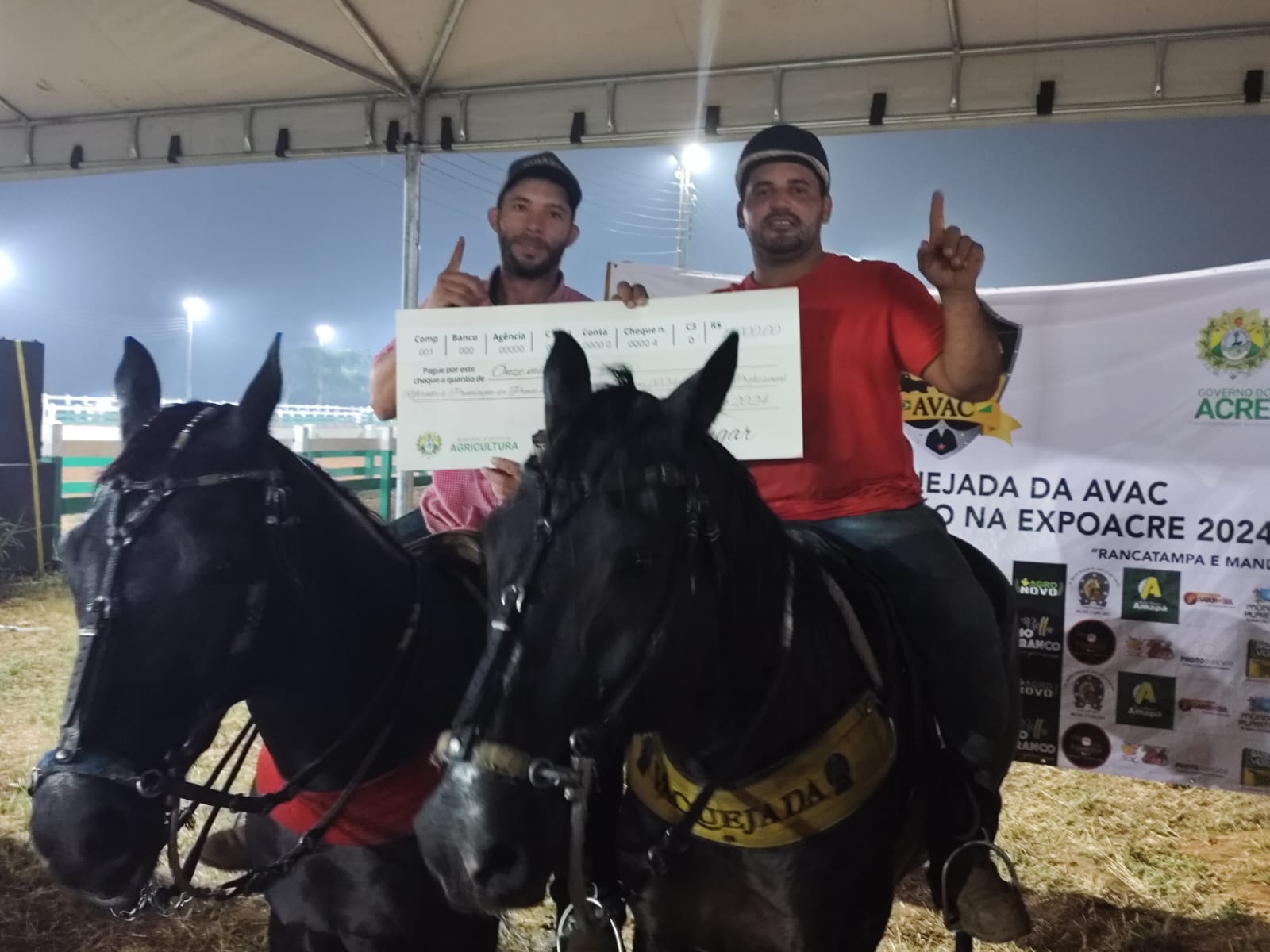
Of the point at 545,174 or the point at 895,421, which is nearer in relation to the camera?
the point at 895,421

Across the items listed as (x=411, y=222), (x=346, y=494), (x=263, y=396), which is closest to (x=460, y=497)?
(x=346, y=494)

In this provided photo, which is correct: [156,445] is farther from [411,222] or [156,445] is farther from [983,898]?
[411,222]

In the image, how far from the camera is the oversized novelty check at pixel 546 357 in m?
2.15

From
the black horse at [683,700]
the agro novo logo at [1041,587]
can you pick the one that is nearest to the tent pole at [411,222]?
the black horse at [683,700]

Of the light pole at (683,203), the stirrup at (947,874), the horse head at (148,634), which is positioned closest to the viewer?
the horse head at (148,634)

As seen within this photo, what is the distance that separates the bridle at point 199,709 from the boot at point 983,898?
143 centimetres

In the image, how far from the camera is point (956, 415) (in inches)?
186

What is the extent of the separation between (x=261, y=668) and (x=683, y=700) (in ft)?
2.89

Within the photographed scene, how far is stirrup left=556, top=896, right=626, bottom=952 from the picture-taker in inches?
60.5

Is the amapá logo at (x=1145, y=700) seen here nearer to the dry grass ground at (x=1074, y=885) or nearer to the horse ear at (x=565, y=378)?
the dry grass ground at (x=1074, y=885)

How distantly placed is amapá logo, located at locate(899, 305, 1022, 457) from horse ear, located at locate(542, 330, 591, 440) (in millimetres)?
3635

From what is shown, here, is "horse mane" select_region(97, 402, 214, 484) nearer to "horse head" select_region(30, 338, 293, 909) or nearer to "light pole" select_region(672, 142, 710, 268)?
"horse head" select_region(30, 338, 293, 909)

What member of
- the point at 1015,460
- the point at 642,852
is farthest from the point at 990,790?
the point at 1015,460

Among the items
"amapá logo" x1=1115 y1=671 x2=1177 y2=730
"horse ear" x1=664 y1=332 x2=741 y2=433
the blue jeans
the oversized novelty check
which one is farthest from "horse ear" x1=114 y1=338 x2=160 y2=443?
"amapá logo" x1=1115 y1=671 x2=1177 y2=730
